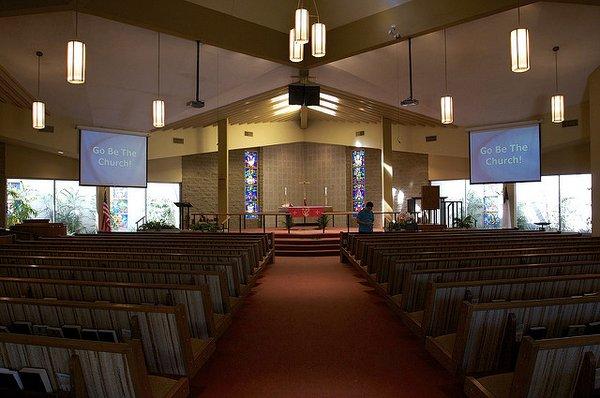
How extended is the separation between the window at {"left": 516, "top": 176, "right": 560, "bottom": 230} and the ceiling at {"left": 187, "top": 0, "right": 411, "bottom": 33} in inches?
274

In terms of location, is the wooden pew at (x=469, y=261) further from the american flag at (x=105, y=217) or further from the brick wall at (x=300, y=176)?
the brick wall at (x=300, y=176)

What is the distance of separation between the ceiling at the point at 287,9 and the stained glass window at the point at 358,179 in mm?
7465

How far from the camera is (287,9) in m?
8.16

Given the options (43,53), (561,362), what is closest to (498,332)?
(561,362)

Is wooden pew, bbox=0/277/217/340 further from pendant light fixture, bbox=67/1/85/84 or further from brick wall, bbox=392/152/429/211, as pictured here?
brick wall, bbox=392/152/429/211

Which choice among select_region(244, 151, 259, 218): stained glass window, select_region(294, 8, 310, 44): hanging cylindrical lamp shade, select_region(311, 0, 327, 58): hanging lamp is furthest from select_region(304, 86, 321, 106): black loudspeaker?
select_region(244, 151, 259, 218): stained glass window

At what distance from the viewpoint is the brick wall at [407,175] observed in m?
14.1

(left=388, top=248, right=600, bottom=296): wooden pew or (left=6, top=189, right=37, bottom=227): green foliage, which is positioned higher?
(left=6, top=189, right=37, bottom=227): green foliage

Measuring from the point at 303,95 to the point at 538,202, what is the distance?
23.6ft

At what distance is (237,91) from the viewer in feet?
32.8

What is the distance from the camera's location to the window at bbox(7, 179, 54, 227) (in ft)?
35.8

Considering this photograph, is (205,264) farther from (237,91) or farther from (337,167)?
(337,167)

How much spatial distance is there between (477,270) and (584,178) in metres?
9.85

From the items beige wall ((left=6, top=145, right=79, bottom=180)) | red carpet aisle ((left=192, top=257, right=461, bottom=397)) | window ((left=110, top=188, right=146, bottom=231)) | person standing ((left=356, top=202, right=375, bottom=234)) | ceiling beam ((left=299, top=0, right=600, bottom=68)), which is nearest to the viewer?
red carpet aisle ((left=192, top=257, right=461, bottom=397))
